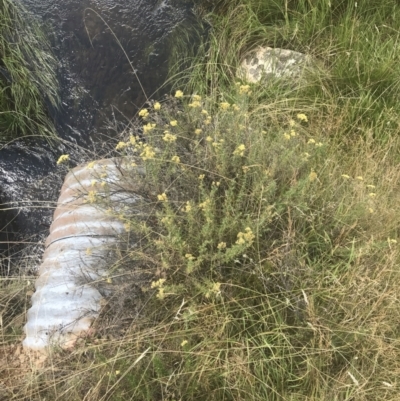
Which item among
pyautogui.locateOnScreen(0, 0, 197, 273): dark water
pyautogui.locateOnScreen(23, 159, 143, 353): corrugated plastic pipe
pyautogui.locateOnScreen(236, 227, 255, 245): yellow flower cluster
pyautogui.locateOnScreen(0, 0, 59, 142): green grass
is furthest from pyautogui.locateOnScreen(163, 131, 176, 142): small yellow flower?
pyautogui.locateOnScreen(0, 0, 59, 142): green grass

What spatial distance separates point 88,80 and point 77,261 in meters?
1.65

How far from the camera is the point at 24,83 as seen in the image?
3.27 meters

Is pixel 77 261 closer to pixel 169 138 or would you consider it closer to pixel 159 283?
pixel 159 283

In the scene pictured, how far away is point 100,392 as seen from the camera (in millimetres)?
1764

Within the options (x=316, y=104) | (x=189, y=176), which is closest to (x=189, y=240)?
(x=189, y=176)

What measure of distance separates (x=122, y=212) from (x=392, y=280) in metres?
1.07

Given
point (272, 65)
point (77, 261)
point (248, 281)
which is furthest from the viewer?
point (272, 65)

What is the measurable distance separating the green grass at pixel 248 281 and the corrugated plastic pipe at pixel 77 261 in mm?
86

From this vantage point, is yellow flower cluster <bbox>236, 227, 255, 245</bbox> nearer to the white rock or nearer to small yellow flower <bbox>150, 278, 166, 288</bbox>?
small yellow flower <bbox>150, 278, 166, 288</bbox>

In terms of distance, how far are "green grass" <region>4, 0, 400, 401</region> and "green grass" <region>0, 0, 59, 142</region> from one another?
4.24 ft

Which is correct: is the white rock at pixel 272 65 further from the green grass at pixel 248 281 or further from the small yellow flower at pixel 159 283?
the small yellow flower at pixel 159 283

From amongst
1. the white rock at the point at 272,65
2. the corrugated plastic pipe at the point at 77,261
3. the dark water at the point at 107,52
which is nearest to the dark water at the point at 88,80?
the dark water at the point at 107,52

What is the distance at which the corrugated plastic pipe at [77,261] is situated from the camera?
78.1 inches

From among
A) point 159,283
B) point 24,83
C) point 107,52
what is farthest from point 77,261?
point 107,52
